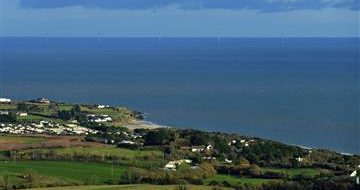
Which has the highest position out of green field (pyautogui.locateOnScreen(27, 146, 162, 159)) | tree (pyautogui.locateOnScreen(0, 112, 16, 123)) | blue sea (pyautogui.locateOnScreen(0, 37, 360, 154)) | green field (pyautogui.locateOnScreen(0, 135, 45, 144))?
green field (pyautogui.locateOnScreen(27, 146, 162, 159))

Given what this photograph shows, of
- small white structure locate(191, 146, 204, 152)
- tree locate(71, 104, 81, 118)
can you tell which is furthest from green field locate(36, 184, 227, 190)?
tree locate(71, 104, 81, 118)

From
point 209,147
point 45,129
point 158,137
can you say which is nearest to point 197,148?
point 209,147

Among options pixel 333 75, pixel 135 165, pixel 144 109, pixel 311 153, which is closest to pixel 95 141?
pixel 135 165

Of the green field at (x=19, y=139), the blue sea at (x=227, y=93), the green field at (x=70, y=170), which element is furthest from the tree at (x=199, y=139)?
the green field at (x=70, y=170)

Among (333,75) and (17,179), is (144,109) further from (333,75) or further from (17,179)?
(333,75)

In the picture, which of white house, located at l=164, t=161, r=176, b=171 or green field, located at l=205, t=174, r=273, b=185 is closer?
green field, located at l=205, t=174, r=273, b=185

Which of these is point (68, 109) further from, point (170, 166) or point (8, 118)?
point (170, 166)

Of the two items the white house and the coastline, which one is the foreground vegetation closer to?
the white house
